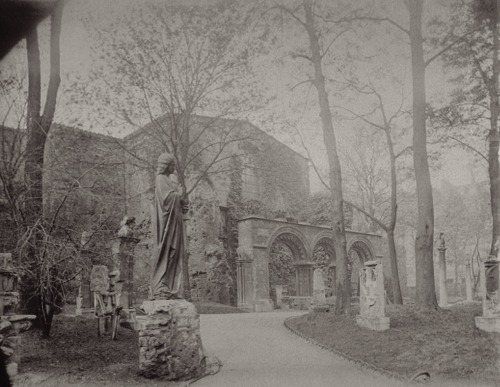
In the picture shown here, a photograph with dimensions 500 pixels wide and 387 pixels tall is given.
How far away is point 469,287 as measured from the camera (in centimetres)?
1866

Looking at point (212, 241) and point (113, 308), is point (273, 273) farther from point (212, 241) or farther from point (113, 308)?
point (113, 308)

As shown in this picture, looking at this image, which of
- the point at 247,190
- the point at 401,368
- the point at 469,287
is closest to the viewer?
the point at 401,368

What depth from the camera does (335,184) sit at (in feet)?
37.6

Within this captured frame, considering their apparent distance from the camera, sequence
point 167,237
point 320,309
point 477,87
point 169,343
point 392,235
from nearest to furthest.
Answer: point 169,343
point 167,237
point 477,87
point 320,309
point 392,235

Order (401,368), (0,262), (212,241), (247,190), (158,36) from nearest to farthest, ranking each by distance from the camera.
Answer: (0,262) < (401,368) < (158,36) < (212,241) < (247,190)

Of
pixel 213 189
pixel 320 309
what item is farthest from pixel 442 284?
pixel 213 189

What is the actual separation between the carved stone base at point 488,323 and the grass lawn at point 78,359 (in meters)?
5.35

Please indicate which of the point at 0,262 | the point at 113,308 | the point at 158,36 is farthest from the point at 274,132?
the point at 0,262

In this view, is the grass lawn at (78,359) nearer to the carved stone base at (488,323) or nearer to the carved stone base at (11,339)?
the carved stone base at (11,339)

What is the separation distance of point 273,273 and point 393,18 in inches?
624

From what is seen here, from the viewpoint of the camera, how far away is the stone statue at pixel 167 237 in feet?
18.5

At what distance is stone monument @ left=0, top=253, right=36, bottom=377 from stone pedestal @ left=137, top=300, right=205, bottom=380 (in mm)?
1308

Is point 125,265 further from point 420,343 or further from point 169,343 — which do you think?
point 420,343

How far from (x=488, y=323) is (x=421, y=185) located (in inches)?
129
